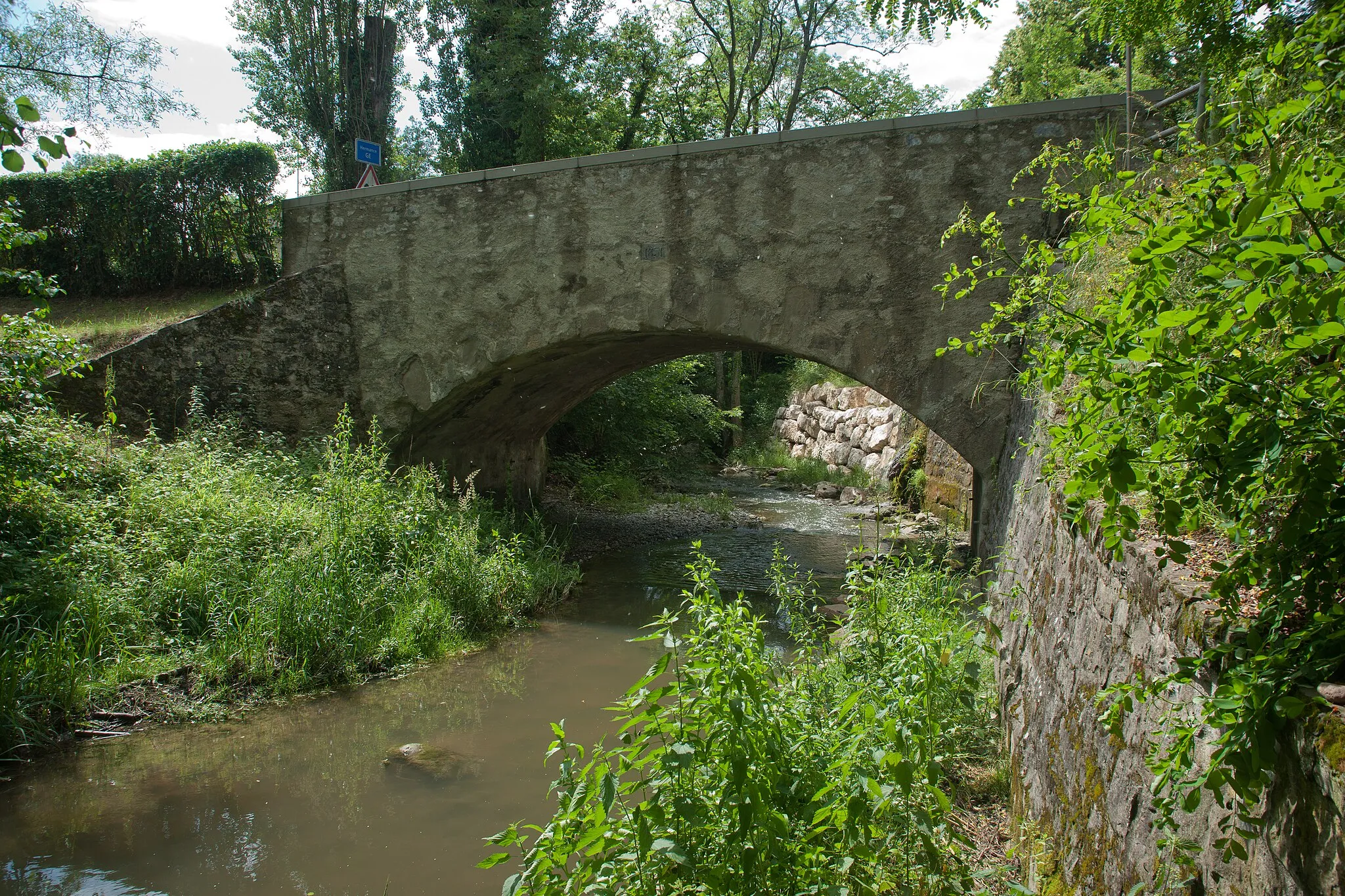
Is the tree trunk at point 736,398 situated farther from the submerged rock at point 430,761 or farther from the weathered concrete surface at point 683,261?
the submerged rock at point 430,761

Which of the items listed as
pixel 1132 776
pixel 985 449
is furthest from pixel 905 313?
pixel 1132 776

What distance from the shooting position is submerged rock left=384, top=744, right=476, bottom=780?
4.33 metres

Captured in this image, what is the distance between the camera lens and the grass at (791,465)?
605 inches

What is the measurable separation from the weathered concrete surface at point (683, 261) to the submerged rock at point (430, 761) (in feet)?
12.3

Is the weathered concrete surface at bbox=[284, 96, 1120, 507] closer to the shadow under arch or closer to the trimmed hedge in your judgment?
the shadow under arch

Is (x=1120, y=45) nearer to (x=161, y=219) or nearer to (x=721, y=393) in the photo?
(x=161, y=219)

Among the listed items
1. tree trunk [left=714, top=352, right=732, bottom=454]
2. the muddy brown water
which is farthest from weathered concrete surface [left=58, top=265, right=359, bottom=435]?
tree trunk [left=714, top=352, right=732, bottom=454]

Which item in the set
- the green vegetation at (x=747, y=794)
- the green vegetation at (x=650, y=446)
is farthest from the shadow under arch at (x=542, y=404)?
the green vegetation at (x=747, y=794)

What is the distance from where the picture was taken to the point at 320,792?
4.14 m

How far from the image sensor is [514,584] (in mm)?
7039

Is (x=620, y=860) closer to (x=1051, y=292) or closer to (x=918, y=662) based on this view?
(x=918, y=662)

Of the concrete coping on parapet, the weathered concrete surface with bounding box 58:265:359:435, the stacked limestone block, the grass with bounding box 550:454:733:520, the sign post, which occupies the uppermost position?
the sign post

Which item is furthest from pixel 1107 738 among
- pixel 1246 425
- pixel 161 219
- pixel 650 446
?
pixel 650 446

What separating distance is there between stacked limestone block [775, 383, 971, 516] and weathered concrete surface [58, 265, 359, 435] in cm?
637
